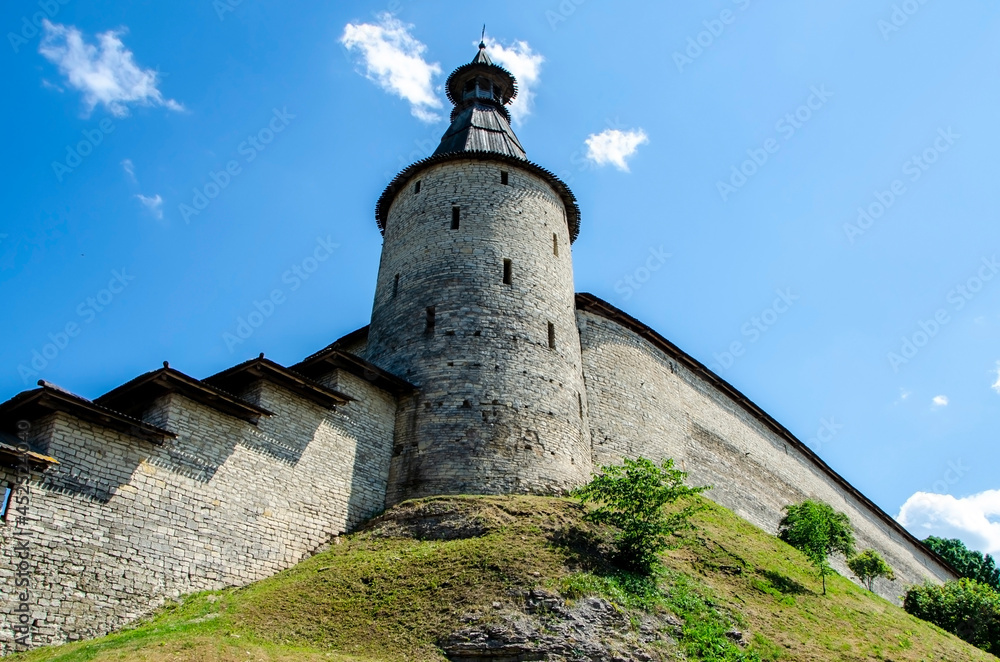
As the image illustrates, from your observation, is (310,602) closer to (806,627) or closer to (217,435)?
(217,435)

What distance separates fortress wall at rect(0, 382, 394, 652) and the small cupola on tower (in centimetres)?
1023

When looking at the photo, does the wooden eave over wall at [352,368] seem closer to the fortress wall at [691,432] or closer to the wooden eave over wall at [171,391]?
the wooden eave over wall at [171,391]

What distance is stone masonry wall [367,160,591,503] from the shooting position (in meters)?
18.5

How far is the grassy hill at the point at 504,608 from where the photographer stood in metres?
12.2

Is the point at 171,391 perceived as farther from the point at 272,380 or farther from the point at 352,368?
the point at 352,368

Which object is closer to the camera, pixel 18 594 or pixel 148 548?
pixel 18 594

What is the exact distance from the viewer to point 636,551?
50.3 ft

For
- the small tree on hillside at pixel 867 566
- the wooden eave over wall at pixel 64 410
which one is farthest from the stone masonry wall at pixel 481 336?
the small tree on hillside at pixel 867 566

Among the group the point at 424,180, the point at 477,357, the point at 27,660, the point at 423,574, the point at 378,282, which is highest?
the point at 424,180

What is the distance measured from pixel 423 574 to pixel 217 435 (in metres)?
5.14

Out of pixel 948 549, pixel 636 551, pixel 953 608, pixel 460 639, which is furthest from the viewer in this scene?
pixel 948 549

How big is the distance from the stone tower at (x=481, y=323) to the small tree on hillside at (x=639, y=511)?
225cm

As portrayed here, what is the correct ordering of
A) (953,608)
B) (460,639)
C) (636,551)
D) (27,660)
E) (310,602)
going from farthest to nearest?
(953,608) < (636,551) < (310,602) < (460,639) < (27,660)

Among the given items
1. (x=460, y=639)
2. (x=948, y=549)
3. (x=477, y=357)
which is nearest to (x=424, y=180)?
(x=477, y=357)
